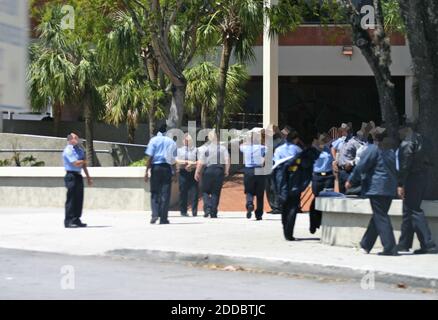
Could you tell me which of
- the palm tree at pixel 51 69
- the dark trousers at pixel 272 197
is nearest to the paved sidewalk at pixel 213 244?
the dark trousers at pixel 272 197

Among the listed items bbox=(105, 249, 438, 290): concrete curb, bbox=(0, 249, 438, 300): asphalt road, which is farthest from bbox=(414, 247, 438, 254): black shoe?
bbox=(0, 249, 438, 300): asphalt road

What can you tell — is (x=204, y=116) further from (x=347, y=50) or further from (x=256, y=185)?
(x=256, y=185)

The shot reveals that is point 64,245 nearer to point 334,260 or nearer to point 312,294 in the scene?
point 334,260

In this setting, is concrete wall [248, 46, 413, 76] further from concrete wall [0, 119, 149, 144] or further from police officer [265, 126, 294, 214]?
police officer [265, 126, 294, 214]

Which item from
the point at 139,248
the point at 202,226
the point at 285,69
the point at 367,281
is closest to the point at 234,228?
the point at 202,226

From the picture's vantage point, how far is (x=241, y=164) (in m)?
25.7

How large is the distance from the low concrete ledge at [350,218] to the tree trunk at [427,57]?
56cm

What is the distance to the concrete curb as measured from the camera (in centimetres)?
968

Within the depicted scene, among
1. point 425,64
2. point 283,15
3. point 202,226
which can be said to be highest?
point 283,15

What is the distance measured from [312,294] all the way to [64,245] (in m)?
5.45

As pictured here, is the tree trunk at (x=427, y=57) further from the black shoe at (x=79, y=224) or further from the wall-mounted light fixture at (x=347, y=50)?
the wall-mounted light fixture at (x=347, y=50)

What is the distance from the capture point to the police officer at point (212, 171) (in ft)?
56.5

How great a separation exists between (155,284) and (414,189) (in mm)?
3927

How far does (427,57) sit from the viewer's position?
12.0 m
